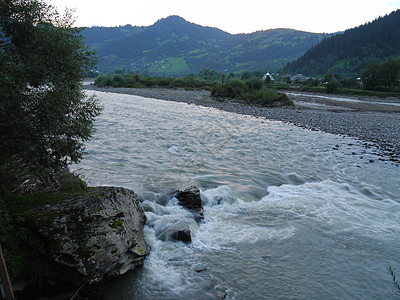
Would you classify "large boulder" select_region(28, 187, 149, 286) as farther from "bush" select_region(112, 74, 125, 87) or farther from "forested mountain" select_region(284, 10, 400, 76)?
"forested mountain" select_region(284, 10, 400, 76)

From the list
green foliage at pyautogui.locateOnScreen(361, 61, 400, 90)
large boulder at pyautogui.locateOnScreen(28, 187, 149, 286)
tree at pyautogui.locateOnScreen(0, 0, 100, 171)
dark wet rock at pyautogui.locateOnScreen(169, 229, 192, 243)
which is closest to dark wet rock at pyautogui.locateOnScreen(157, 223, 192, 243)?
dark wet rock at pyautogui.locateOnScreen(169, 229, 192, 243)

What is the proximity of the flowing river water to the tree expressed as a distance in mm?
3808

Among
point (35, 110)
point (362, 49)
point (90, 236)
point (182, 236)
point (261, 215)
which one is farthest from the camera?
point (362, 49)

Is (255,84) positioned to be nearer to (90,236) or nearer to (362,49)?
(90,236)

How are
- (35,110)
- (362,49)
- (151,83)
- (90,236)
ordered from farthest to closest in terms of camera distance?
(362,49)
(151,83)
(35,110)
(90,236)

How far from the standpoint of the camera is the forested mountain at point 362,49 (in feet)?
537

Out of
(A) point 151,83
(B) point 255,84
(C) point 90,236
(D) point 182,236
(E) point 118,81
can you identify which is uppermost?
(E) point 118,81

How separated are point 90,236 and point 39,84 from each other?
462cm

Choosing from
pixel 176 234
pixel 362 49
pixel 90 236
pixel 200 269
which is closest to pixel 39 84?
pixel 90 236

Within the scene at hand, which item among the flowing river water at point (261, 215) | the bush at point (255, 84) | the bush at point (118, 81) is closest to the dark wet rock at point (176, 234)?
the flowing river water at point (261, 215)

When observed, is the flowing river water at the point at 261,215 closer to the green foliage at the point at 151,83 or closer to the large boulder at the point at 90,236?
the large boulder at the point at 90,236

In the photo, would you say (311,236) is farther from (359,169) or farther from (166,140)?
(166,140)

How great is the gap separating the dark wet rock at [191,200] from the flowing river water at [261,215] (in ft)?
0.86

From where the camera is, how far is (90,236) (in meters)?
5.64
